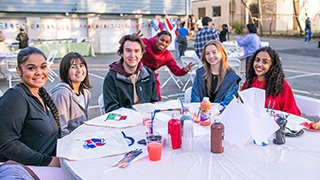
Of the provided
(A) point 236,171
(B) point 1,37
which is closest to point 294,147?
(A) point 236,171

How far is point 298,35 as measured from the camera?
27641mm

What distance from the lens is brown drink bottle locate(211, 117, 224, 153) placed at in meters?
1.81

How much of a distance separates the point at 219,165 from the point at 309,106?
1841 mm

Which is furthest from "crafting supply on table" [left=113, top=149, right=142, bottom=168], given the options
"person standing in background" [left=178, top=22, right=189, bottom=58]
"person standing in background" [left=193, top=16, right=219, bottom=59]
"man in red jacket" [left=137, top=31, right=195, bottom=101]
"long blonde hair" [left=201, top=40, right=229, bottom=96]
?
"person standing in background" [left=178, top=22, right=189, bottom=58]

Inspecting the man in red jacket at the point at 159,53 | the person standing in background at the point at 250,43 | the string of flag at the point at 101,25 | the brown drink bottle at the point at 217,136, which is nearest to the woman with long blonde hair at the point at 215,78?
the man in red jacket at the point at 159,53

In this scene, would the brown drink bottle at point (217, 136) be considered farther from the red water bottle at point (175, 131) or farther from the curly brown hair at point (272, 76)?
the curly brown hair at point (272, 76)

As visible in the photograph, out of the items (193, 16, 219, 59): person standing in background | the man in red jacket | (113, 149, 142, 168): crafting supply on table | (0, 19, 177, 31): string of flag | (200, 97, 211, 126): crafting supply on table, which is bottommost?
(113, 149, 142, 168): crafting supply on table

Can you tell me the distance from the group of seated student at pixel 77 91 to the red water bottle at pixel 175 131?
35.8 inches

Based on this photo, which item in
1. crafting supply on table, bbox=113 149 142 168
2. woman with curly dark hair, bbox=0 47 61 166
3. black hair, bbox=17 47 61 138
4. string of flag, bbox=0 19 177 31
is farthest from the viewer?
string of flag, bbox=0 19 177 31

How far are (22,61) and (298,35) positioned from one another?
2975 centimetres

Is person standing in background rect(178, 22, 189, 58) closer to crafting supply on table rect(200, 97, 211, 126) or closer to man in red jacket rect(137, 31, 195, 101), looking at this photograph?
man in red jacket rect(137, 31, 195, 101)

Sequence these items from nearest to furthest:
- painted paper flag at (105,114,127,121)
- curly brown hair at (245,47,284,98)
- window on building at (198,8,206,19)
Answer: painted paper flag at (105,114,127,121), curly brown hair at (245,47,284,98), window on building at (198,8,206,19)

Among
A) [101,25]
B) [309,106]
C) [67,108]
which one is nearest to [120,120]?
[67,108]

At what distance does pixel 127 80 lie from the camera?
126 inches
